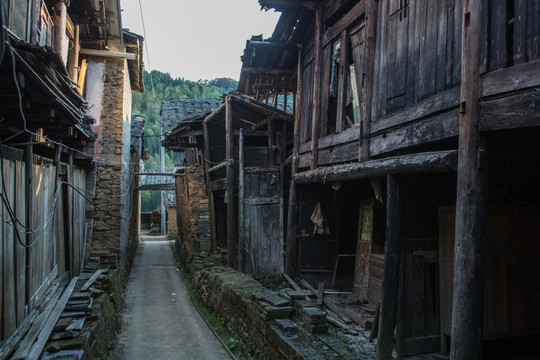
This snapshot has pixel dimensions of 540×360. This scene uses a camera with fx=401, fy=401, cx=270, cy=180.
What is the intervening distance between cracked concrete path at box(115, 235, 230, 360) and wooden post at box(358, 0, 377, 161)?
188 inches

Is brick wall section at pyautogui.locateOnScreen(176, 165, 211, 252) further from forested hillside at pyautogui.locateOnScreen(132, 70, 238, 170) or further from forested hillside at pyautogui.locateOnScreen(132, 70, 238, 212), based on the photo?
forested hillside at pyautogui.locateOnScreen(132, 70, 238, 170)

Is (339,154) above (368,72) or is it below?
below

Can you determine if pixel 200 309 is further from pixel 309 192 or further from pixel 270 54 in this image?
pixel 270 54

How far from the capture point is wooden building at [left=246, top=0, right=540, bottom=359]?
155 inches

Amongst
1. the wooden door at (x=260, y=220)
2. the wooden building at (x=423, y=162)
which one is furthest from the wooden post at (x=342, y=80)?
the wooden door at (x=260, y=220)

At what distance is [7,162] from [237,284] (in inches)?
227

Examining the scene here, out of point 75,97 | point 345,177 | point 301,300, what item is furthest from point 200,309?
point 75,97

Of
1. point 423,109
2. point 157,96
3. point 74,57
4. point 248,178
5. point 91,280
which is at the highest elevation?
point 157,96

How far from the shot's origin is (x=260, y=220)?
11.0m

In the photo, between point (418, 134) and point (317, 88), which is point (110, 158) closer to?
point (317, 88)

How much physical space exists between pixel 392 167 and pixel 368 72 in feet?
6.00

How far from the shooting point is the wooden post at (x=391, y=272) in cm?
539

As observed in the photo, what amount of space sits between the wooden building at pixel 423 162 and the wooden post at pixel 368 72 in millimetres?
18

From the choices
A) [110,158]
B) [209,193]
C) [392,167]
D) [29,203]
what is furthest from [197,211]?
[392,167]
